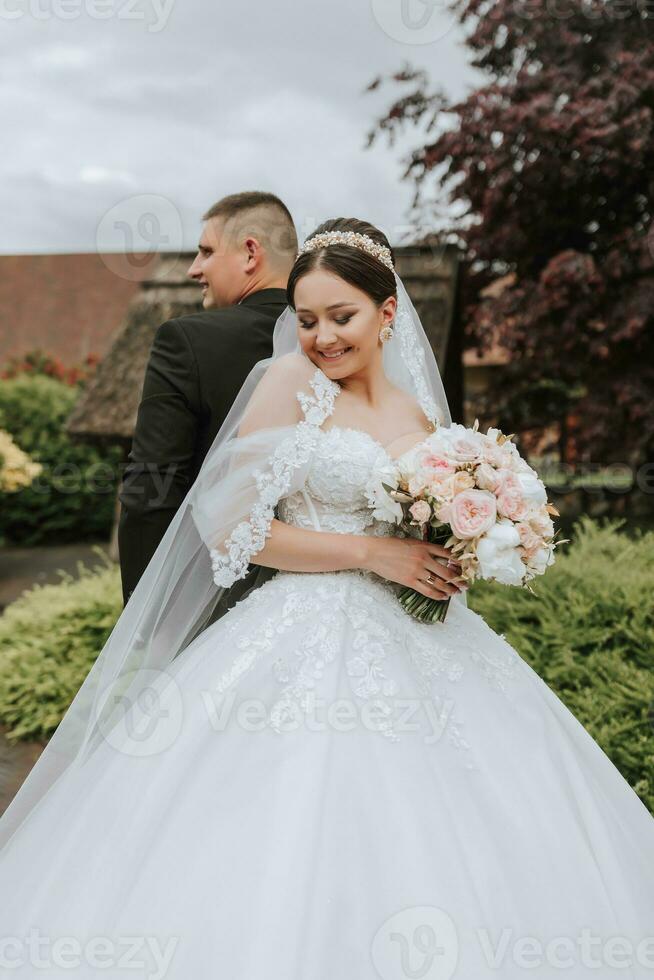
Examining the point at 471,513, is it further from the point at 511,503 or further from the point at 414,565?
the point at 414,565

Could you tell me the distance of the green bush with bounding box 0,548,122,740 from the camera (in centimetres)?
558

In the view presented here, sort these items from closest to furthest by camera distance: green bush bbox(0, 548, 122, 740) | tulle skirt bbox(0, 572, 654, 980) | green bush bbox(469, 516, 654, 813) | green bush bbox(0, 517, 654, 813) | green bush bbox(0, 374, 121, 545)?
1. tulle skirt bbox(0, 572, 654, 980)
2. green bush bbox(469, 516, 654, 813)
3. green bush bbox(0, 517, 654, 813)
4. green bush bbox(0, 548, 122, 740)
5. green bush bbox(0, 374, 121, 545)

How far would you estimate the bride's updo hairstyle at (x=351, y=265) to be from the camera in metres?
2.61

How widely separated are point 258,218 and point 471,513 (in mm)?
1465

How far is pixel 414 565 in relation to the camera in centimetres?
250

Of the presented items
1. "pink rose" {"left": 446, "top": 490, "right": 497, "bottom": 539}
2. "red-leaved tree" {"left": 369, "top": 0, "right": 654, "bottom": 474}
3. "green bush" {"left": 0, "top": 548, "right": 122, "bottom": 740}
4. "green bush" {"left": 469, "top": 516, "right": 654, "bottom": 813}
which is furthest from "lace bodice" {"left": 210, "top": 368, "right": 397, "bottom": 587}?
"red-leaved tree" {"left": 369, "top": 0, "right": 654, "bottom": 474}

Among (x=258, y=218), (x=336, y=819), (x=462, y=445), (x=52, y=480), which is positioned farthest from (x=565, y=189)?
(x=52, y=480)

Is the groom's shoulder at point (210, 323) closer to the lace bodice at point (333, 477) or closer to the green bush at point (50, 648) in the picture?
the lace bodice at point (333, 477)

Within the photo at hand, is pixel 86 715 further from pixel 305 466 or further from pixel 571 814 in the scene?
pixel 571 814

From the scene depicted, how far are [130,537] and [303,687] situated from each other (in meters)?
0.97

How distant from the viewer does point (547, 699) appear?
2.69 meters

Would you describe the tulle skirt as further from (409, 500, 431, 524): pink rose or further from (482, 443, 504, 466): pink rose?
(482, 443, 504, 466): pink rose

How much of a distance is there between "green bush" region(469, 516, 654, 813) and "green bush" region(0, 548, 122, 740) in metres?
2.57

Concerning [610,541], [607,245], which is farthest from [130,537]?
[607,245]
